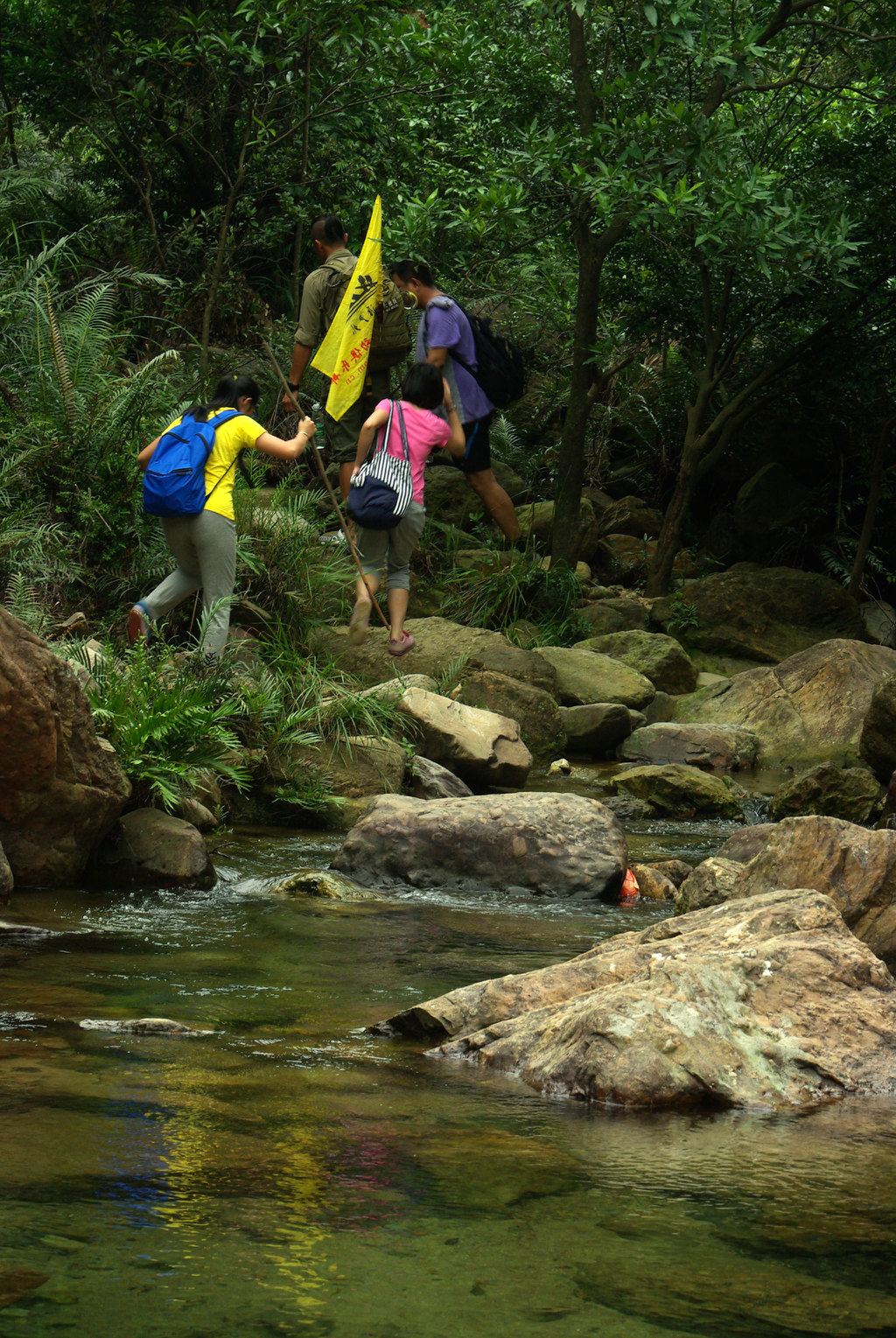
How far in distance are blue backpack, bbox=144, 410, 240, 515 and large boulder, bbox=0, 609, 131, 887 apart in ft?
6.80

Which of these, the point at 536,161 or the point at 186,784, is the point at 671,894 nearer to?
the point at 186,784

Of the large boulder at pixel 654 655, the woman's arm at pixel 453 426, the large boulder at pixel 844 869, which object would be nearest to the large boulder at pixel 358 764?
the woman's arm at pixel 453 426

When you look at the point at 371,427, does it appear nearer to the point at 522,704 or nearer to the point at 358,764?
the point at 358,764

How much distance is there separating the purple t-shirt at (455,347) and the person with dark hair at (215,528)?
179cm

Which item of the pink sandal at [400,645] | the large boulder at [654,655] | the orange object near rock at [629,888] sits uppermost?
the pink sandal at [400,645]

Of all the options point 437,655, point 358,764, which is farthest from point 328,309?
point 358,764

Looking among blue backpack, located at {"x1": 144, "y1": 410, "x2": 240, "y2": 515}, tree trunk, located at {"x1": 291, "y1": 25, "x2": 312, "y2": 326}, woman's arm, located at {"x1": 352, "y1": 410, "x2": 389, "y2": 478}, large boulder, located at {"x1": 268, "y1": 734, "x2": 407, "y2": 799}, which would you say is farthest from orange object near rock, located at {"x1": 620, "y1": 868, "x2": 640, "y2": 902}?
tree trunk, located at {"x1": 291, "y1": 25, "x2": 312, "y2": 326}

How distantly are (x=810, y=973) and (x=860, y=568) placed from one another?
11.8m

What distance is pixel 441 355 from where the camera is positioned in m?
9.30

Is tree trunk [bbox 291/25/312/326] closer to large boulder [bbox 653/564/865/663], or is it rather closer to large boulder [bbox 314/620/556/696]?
large boulder [bbox 314/620/556/696]

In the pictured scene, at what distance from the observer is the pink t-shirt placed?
8.51 metres

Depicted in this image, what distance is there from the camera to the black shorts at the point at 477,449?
1008 centimetres

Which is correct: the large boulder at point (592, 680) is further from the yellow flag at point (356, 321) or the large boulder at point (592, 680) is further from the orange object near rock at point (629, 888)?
the orange object near rock at point (629, 888)

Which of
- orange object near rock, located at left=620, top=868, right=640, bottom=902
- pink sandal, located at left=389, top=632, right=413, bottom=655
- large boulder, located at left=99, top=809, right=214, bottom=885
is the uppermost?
pink sandal, located at left=389, top=632, right=413, bottom=655
